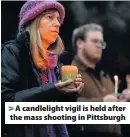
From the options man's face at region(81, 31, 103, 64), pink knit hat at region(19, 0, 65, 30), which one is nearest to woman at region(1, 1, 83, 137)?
pink knit hat at region(19, 0, 65, 30)

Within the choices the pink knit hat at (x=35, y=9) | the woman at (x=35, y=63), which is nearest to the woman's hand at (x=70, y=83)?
the woman at (x=35, y=63)

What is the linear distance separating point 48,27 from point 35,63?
0.34 metres

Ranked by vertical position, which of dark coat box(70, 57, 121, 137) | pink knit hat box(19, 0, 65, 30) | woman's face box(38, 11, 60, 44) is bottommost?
dark coat box(70, 57, 121, 137)

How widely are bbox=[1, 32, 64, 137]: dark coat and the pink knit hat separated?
0.20 m

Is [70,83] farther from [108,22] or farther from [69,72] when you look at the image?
[108,22]

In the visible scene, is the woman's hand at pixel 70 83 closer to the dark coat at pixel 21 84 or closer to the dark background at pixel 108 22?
the dark coat at pixel 21 84

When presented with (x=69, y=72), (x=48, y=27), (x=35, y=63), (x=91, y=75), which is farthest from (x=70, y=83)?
(x=48, y=27)

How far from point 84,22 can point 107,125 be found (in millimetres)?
900

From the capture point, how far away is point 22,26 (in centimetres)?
209

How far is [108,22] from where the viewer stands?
2.06 m

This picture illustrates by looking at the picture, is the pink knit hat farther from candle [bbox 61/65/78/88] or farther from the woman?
candle [bbox 61/65/78/88]

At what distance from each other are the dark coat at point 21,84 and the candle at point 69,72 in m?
0.13

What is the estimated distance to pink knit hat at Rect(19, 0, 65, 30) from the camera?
2.05 metres

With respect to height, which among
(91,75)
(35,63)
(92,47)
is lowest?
(91,75)
